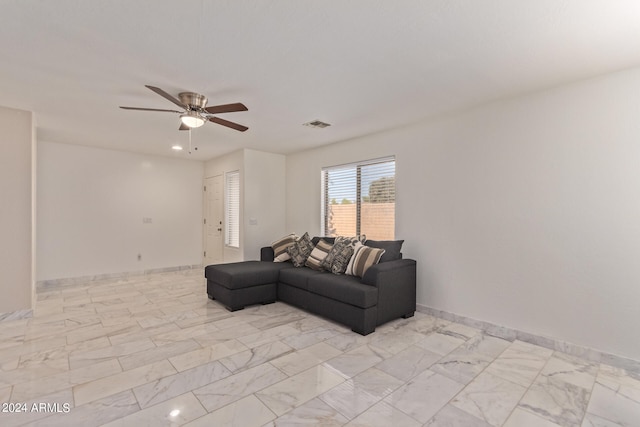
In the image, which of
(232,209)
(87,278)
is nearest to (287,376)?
(232,209)

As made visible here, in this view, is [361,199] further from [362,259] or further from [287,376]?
[287,376]

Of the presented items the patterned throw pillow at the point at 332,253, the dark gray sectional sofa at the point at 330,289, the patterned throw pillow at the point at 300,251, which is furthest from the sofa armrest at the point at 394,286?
the patterned throw pillow at the point at 300,251

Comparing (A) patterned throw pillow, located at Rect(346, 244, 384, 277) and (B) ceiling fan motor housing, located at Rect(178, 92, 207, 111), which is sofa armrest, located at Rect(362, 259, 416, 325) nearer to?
(A) patterned throw pillow, located at Rect(346, 244, 384, 277)

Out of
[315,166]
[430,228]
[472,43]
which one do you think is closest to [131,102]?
[315,166]

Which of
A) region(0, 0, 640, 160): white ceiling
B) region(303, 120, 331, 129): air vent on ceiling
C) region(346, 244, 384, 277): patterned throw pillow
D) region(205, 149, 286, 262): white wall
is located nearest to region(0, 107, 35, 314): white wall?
region(0, 0, 640, 160): white ceiling

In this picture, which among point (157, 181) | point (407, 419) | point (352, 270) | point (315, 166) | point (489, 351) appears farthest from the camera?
point (157, 181)

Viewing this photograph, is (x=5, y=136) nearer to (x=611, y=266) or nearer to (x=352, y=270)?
(x=352, y=270)

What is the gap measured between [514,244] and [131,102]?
168 inches

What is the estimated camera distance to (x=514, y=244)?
10.1 ft

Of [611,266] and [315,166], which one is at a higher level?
[315,166]

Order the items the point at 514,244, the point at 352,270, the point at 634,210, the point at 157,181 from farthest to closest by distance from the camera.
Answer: the point at 157,181 → the point at 352,270 → the point at 514,244 → the point at 634,210

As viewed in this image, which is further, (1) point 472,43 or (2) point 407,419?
(1) point 472,43

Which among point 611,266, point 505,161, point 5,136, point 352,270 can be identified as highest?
point 5,136

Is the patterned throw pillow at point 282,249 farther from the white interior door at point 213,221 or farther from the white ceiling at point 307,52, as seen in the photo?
the white ceiling at point 307,52
